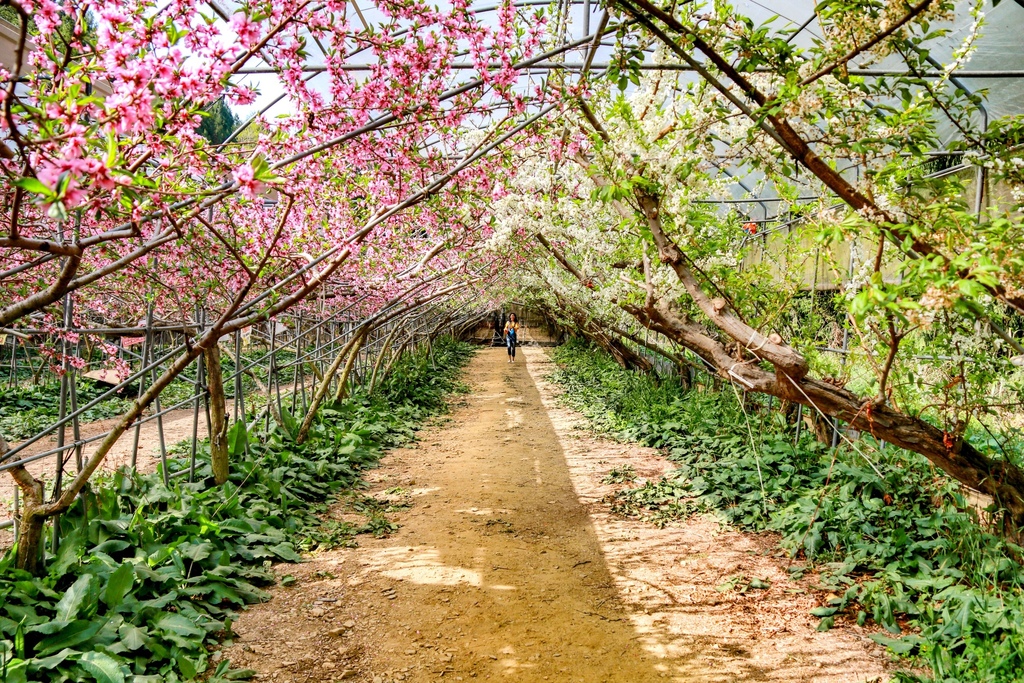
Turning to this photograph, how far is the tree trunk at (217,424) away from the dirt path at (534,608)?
1113mm

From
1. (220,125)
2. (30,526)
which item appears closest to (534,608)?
(30,526)

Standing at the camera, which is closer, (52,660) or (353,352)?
(52,660)

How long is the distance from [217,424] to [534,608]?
108 inches

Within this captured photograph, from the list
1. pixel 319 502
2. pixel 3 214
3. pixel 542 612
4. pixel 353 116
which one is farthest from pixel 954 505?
pixel 3 214

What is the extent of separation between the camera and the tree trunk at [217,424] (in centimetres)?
523

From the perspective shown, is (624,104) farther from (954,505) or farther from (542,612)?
(954,505)

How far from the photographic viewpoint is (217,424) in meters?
5.25

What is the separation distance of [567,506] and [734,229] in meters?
2.84

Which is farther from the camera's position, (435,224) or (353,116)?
(435,224)

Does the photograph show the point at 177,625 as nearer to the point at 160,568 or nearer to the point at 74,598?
the point at 74,598

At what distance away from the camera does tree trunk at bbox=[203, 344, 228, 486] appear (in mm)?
5227

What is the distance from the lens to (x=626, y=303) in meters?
5.98

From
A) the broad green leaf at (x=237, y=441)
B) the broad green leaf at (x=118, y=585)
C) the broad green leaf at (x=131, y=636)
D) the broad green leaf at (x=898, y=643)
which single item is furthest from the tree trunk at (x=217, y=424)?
the broad green leaf at (x=898, y=643)

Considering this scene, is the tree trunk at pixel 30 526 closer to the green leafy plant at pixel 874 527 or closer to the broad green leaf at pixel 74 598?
the broad green leaf at pixel 74 598
